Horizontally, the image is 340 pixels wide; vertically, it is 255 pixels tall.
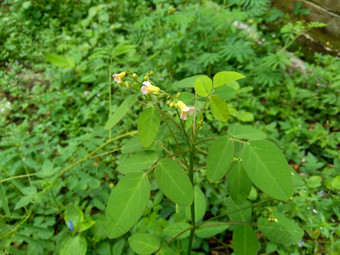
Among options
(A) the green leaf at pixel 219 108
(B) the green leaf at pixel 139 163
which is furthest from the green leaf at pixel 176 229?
(A) the green leaf at pixel 219 108

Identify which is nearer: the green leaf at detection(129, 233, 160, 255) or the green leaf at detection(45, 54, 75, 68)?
the green leaf at detection(129, 233, 160, 255)

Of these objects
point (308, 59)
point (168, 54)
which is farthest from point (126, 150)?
point (308, 59)

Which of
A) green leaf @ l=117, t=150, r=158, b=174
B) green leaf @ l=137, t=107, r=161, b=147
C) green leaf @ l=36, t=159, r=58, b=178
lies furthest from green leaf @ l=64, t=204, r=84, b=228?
green leaf @ l=137, t=107, r=161, b=147

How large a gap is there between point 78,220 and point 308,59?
293cm

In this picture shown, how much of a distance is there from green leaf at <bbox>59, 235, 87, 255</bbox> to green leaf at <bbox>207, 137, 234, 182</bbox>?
1033mm

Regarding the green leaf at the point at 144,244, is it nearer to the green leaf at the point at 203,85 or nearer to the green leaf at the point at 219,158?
the green leaf at the point at 219,158

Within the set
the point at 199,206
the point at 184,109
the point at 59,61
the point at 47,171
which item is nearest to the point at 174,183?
the point at 184,109

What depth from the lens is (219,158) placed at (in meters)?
0.75

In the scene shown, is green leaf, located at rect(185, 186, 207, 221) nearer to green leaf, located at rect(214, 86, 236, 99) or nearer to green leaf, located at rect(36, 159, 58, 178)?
green leaf, located at rect(214, 86, 236, 99)

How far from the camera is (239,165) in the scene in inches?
31.5

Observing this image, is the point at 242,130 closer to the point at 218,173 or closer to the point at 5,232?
the point at 218,173

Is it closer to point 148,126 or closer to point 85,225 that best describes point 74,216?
point 85,225

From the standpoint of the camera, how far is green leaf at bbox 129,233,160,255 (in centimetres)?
103

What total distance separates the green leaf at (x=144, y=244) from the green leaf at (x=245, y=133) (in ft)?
1.95
